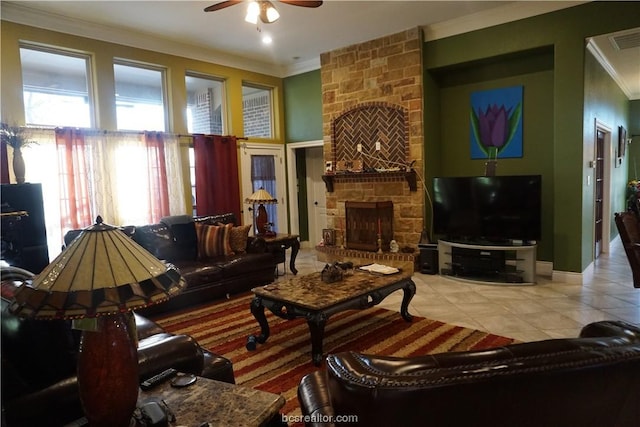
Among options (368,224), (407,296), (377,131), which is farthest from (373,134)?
(407,296)

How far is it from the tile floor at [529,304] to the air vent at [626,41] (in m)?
2.85

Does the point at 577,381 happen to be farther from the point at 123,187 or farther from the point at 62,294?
the point at 123,187

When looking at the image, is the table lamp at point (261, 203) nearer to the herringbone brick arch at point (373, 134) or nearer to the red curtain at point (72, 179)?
the herringbone brick arch at point (373, 134)

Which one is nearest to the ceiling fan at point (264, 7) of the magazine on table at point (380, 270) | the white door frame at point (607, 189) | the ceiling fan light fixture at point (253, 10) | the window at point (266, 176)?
the ceiling fan light fixture at point (253, 10)

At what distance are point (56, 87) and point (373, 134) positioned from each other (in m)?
Result: 4.21

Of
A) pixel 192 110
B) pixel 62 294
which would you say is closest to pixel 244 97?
pixel 192 110

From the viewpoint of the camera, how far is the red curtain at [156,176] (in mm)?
5484

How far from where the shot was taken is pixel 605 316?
144 inches

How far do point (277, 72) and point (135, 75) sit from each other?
256 cm

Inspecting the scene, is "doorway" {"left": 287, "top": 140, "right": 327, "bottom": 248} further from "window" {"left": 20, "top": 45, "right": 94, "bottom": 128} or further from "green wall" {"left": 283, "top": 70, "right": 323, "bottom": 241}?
"window" {"left": 20, "top": 45, "right": 94, "bottom": 128}

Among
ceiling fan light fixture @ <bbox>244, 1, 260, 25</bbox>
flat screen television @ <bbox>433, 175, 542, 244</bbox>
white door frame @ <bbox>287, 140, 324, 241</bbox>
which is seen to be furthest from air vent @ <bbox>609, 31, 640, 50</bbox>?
white door frame @ <bbox>287, 140, 324, 241</bbox>

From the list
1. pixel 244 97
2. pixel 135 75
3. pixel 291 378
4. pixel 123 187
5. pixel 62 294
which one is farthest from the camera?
pixel 244 97

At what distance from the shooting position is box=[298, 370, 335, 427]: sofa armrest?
52.3 inches

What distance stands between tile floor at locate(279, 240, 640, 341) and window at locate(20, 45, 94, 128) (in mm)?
4391
